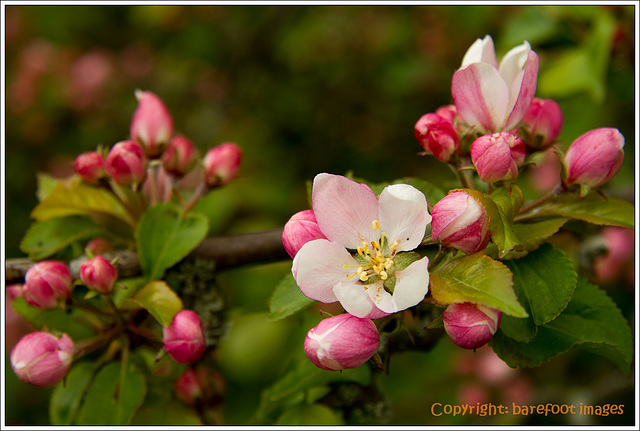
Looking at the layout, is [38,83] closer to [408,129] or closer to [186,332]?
[408,129]

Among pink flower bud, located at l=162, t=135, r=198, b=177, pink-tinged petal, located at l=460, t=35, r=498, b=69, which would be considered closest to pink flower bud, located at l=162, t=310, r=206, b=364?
pink flower bud, located at l=162, t=135, r=198, b=177

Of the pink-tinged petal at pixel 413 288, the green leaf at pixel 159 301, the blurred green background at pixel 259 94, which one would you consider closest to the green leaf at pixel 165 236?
the green leaf at pixel 159 301

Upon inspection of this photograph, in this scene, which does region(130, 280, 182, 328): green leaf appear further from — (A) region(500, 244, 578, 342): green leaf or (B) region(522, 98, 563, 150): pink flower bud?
(B) region(522, 98, 563, 150): pink flower bud

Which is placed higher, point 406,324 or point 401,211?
point 401,211

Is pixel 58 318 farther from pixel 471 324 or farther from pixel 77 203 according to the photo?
pixel 471 324

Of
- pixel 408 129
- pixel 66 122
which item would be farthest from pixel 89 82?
pixel 408 129
